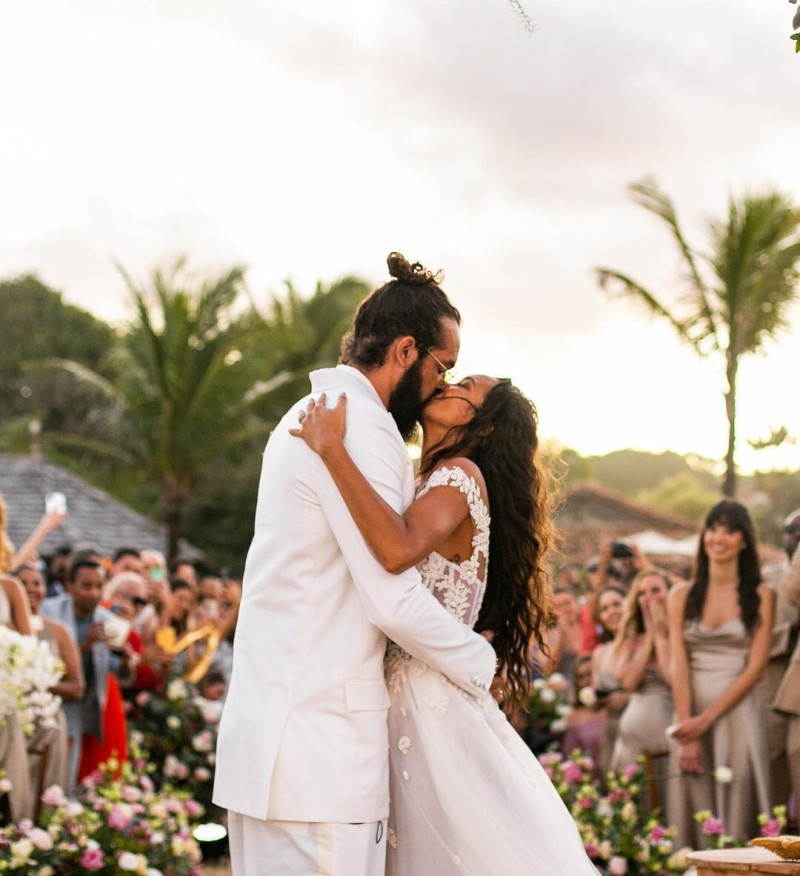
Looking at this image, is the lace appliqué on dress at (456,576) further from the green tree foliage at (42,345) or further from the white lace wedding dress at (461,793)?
the green tree foliage at (42,345)

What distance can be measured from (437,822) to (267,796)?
55cm

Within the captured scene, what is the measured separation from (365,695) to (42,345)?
5056 centimetres

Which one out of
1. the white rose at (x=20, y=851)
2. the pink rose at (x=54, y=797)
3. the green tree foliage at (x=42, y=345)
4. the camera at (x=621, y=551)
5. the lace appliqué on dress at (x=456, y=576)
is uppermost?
the green tree foliage at (x=42, y=345)

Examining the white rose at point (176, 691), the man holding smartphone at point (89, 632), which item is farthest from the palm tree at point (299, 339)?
the man holding smartphone at point (89, 632)

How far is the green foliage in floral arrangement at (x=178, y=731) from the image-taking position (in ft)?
30.0

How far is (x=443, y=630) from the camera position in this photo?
139 inches

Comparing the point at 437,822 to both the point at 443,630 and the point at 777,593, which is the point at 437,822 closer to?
the point at 443,630

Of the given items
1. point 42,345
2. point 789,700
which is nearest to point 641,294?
point 789,700

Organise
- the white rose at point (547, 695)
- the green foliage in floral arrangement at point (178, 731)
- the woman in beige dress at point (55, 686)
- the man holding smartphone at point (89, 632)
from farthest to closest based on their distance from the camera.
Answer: the green foliage in floral arrangement at point (178, 731)
the white rose at point (547, 695)
the man holding smartphone at point (89, 632)
the woman in beige dress at point (55, 686)

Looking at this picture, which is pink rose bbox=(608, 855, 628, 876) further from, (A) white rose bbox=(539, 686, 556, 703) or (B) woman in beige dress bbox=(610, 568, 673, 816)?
(A) white rose bbox=(539, 686, 556, 703)

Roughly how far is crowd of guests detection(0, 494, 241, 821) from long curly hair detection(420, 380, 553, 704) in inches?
113

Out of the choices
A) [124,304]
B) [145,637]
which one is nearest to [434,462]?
[145,637]

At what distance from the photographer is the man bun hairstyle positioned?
3.76 metres

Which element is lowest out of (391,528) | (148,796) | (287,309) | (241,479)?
(148,796)
